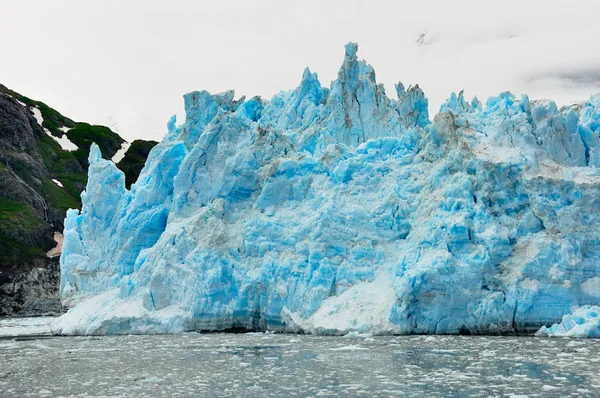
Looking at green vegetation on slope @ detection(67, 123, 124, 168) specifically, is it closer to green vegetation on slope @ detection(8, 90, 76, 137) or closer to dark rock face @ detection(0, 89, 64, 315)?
green vegetation on slope @ detection(8, 90, 76, 137)

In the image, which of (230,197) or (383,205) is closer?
(383,205)

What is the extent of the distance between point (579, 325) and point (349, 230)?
24.6ft

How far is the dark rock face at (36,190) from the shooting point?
47.2 meters

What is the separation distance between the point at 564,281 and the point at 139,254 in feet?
47.4

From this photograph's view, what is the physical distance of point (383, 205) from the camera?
2328 centimetres

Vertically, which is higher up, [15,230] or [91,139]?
[91,139]

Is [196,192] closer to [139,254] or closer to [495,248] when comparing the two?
[139,254]

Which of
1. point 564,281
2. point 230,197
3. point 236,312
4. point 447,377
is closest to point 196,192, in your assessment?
point 230,197

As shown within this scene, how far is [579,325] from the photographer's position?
18.8m

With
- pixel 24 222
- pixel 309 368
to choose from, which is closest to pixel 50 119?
pixel 24 222

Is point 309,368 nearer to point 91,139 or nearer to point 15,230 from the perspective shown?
point 15,230

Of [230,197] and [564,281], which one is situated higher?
[230,197]

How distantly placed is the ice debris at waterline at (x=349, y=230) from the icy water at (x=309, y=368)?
1739 millimetres

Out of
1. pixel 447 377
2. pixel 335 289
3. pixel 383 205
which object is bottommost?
pixel 447 377
